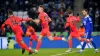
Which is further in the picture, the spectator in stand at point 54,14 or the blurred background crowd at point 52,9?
the spectator in stand at point 54,14

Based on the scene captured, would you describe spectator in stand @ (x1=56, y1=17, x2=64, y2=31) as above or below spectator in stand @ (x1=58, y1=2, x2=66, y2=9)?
below

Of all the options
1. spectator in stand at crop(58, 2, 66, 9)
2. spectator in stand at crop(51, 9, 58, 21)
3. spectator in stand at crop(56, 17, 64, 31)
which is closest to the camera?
spectator in stand at crop(56, 17, 64, 31)

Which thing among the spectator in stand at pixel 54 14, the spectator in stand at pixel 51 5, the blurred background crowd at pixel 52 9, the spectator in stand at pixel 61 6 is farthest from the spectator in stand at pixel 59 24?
the spectator in stand at pixel 51 5

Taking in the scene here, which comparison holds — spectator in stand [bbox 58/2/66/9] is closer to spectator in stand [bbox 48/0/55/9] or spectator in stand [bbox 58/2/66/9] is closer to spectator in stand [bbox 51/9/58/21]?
spectator in stand [bbox 48/0/55/9]

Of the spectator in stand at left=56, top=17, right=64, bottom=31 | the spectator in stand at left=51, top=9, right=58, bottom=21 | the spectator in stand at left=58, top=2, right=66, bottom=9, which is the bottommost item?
the spectator in stand at left=56, top=17, right=64, bottom=31

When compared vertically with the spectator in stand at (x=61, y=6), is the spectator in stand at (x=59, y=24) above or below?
below

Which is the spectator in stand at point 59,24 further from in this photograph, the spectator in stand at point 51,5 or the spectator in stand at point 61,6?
the spectator in stand at point 51,5

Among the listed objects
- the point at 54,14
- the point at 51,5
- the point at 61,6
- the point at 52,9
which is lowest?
the point at 54,14

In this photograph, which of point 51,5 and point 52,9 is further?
point 51,5

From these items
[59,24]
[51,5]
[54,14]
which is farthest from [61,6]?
[59,24]

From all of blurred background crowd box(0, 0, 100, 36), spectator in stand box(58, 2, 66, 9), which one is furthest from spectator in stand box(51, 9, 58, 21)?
spectator in stand box(58, 2, 66, 9)

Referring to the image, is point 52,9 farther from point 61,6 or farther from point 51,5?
point 61,6

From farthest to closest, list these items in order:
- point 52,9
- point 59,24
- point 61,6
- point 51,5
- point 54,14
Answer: point 61,6 < point 51,5 < point 52,9 < point 54,14 < point 59,24

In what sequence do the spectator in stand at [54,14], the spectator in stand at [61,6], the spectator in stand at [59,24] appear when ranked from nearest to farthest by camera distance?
the spectator in stand at [59,24] < the spectator in stand at [54,14] < the spectator in stand at [61,6]
